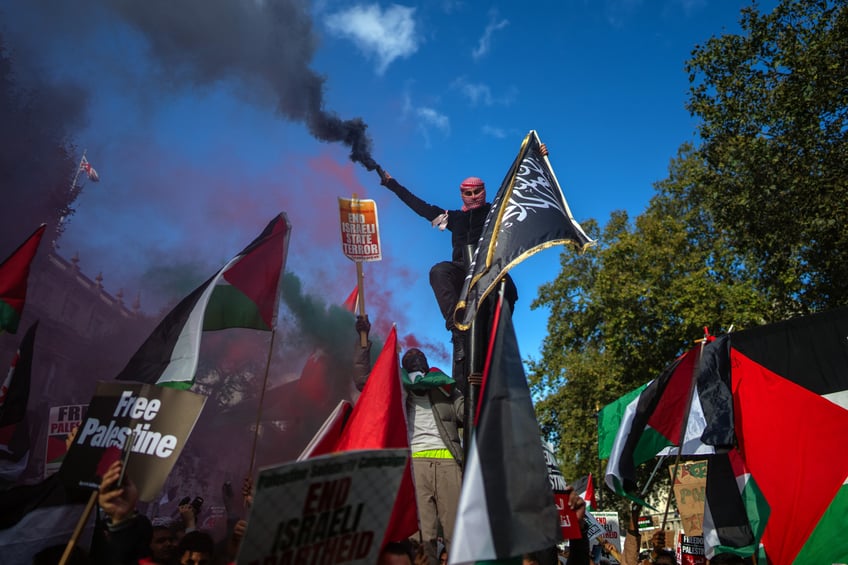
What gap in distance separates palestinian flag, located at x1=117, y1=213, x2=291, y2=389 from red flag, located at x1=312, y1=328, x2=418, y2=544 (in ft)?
4.75

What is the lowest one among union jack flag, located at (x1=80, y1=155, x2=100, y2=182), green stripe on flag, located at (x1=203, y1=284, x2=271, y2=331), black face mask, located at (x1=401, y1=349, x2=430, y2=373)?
black face mask, located at (x1=401, y1=349, x2=430, y2=373)

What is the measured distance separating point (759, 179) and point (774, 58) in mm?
2393

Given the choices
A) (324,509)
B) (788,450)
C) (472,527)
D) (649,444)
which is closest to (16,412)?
(324,509)

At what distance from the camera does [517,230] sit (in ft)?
16.3

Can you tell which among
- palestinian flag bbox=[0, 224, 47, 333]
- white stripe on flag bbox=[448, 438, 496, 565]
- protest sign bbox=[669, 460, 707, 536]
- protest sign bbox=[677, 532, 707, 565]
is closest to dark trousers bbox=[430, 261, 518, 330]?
white stripe on flag bbox=[448, 438, 496, 565]

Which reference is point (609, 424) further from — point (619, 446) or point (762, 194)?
point (762, 194)

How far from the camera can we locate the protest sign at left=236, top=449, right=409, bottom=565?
8.11ft

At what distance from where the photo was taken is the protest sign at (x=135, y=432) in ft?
12.6

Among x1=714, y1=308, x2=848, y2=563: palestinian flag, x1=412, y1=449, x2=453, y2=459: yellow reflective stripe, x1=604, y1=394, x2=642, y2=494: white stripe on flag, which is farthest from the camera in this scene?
x1=604, y1=394, x2=642, y2=494: white stripe on flag

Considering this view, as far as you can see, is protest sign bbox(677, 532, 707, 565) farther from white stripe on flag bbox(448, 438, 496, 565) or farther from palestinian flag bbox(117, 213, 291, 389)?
white stripe on flag bbox(448, 438, 496, 565)

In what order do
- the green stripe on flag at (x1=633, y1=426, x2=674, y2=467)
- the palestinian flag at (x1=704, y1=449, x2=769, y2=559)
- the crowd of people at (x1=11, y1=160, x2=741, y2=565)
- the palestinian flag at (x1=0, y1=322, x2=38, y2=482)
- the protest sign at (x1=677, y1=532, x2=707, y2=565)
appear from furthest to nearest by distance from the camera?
the protest sign at (x1=677, y1=532, x2=707, y2=565), the green stripe on flag at (x1=633, y1=426, x2=674, y2=467), the palestinian flag at (x1=0, y1=322, x2=38, y2=482), the palestinian flag at (x1=704, y1=449, x2=769, y2=559), the crowd of people at (x1=11, y1=160, x2=741, y2=565)

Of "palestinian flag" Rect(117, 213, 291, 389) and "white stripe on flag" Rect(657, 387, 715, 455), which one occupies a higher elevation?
"palestinian flag" Rect(117, 213, 291, 389)

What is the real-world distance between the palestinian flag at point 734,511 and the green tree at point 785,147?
8915mm

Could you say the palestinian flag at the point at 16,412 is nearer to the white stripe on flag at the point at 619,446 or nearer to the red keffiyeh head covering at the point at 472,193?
the red keffiyeh head covering at the point at 472,193
